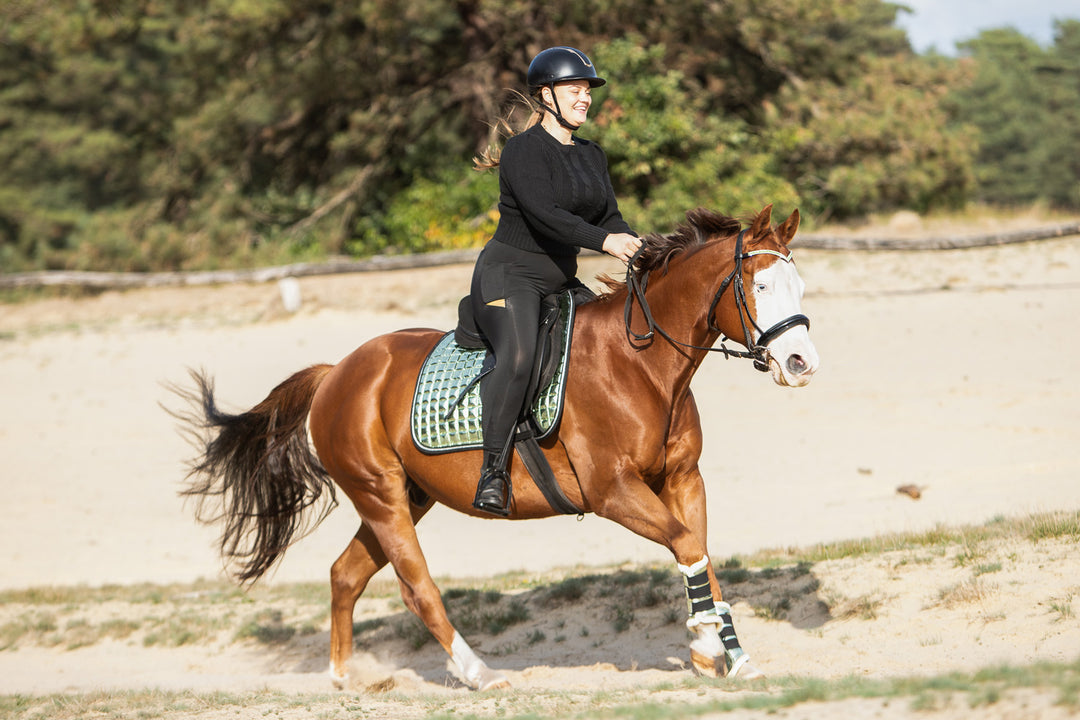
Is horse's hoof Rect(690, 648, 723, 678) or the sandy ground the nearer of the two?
horse's hoof Rect(690, 648, 723, 678)

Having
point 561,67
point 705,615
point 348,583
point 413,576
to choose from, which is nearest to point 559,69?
point 561,67

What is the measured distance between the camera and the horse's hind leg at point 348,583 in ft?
21.6

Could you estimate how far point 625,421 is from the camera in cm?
532

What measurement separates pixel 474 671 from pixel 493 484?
1.04m

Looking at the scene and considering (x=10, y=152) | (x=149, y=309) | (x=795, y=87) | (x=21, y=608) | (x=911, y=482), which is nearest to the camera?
(x=21, y=608)

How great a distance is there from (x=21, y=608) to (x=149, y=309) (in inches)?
402

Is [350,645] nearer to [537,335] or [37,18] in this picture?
[537,335]

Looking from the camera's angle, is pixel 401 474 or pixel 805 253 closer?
pixel 401 474

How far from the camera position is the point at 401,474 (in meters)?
6.38

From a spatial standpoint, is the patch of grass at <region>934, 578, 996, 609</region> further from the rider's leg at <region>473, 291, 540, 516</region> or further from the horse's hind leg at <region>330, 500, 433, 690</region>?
the horse's hind leg at <region>330, 500, 433, 690</region>

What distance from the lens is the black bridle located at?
4.80 m

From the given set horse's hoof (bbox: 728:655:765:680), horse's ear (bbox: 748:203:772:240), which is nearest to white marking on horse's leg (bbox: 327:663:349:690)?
horse's hoof (bbox: 728:655:765:680)

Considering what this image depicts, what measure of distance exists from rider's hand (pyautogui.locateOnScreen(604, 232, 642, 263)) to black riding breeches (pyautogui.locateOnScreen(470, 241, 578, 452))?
0.56 m

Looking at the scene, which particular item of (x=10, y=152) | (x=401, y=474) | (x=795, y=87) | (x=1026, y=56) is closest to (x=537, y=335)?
(x=401, y=474)
